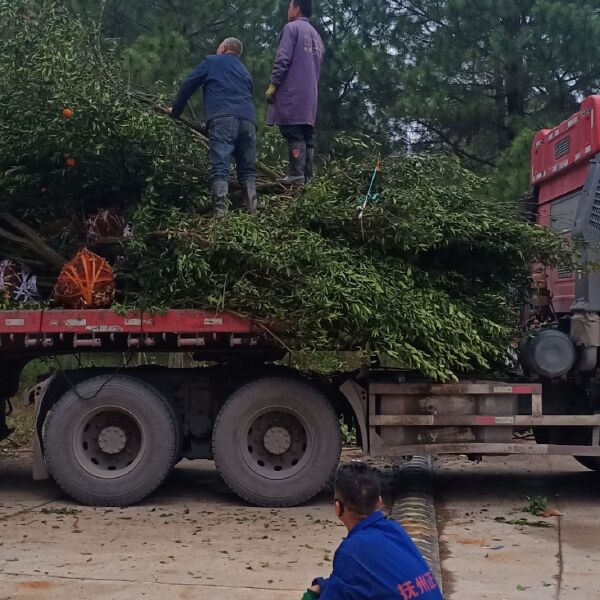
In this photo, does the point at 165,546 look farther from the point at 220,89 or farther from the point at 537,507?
the point at 220,89

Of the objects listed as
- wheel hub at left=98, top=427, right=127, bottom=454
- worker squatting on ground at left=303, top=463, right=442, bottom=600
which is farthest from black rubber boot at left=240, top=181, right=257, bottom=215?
worker squatting on ground at left=303, top=463, right=442, bottom=600

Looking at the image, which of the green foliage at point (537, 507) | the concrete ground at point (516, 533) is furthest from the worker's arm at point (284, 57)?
the green foliage at point (537, 507)

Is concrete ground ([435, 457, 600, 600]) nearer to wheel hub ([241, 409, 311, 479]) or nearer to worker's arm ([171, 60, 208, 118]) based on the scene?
wheel hub ([241, 409, 311, 479])

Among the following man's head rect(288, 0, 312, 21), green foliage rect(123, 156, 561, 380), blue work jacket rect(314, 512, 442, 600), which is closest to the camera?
blue work jacket rect(314, 512, 442, 600)

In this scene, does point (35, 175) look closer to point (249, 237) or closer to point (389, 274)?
point (249, 237)

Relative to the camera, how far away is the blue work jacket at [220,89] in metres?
8.47

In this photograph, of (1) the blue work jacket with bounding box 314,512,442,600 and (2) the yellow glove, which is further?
(2) the yellow glove

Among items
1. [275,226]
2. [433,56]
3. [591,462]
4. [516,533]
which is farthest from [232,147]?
[433,56]

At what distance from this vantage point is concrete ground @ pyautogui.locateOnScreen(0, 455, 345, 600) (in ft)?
18.4

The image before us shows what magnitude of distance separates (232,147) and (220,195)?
0.47m

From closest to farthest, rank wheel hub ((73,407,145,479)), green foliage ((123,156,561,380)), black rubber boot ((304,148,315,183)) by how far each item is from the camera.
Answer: green foliage ((123,156,561,380))
wheel hub ((73,407,145,479))
black rubber boot ((304,148,315,183))

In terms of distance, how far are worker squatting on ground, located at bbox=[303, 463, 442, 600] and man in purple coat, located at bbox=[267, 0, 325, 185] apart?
5.75 m

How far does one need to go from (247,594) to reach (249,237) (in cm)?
311

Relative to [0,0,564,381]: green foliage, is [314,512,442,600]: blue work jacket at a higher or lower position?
lower
